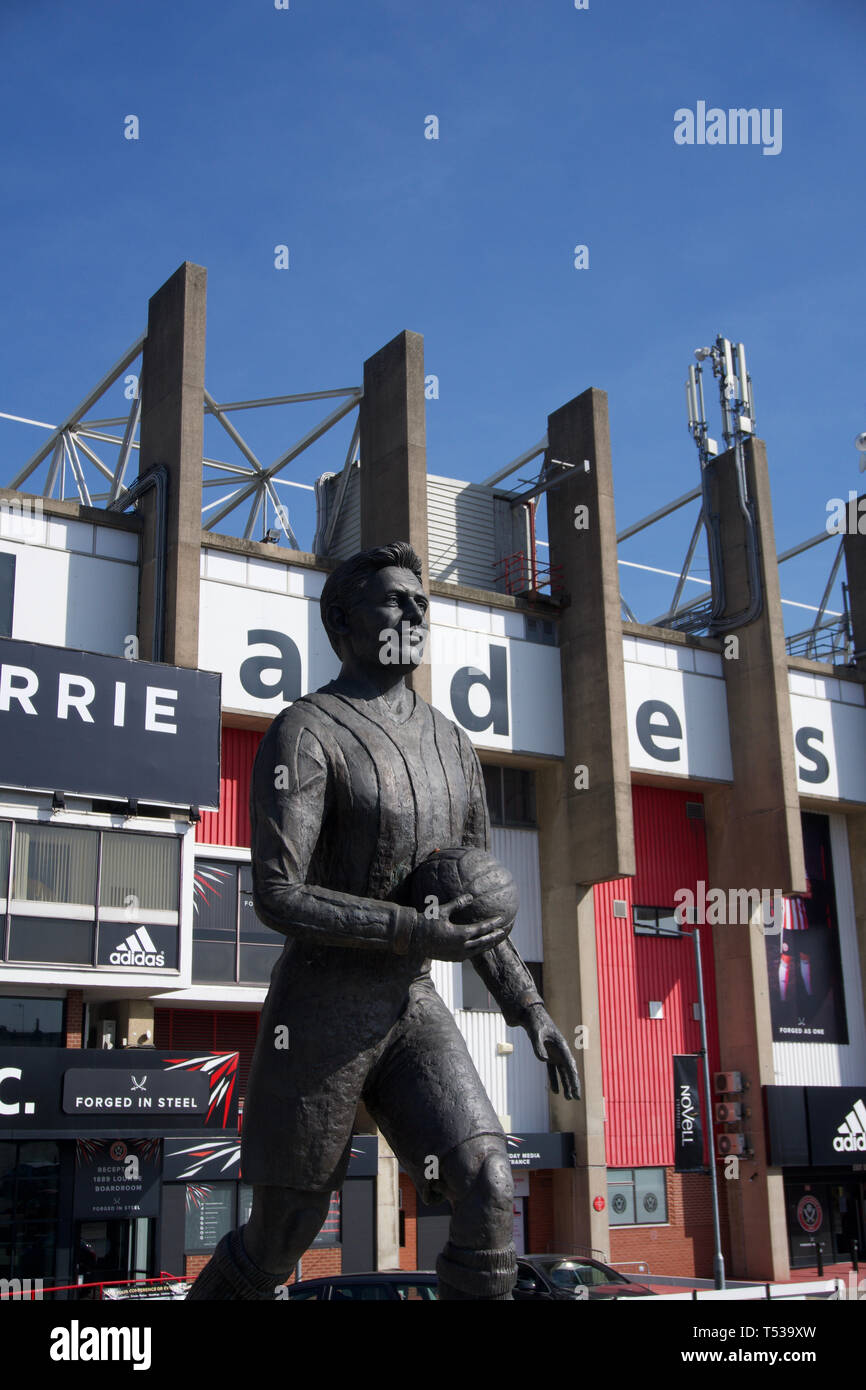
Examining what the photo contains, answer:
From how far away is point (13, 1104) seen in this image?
23.9 meters

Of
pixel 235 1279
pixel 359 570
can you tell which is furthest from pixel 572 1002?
pixel 235 1279

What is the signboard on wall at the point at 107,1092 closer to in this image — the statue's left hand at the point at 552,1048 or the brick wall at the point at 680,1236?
the brick wall at the point at 680,1236

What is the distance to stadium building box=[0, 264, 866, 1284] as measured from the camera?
24.7 metres

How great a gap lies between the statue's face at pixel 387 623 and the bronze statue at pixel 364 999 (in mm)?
237

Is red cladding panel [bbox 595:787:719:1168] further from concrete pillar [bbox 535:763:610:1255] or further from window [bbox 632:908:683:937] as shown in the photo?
concrete pillar [bbox 535:763:610:1255]

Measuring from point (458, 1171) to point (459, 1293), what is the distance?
0.40 meters

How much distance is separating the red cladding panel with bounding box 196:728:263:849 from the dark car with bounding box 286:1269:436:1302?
16500 millimetres

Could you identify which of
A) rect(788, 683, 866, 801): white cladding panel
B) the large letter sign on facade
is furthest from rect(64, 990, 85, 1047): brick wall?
rect(788, 683, 866, 801): white cladding panel

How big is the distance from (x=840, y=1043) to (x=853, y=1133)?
8.62 ft

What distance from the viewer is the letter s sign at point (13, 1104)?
23.9m

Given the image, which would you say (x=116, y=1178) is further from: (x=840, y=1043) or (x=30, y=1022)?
(x=840, y=1043)

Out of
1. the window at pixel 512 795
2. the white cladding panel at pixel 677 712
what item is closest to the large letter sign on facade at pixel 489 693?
the window at pixel 512 795
